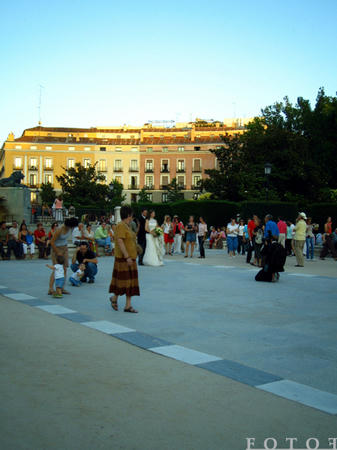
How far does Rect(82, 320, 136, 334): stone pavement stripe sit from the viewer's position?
6.81 meters

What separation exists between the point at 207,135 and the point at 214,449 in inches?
3555

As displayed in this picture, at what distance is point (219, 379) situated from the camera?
186 inches

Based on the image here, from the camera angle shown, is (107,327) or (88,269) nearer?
(107,327)

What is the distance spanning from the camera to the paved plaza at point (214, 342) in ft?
12.6

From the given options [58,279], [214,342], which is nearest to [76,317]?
[58,279]

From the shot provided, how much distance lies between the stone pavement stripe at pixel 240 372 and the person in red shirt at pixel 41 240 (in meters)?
15.6

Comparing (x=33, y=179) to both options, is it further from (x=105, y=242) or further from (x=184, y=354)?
(x=184, y=354)

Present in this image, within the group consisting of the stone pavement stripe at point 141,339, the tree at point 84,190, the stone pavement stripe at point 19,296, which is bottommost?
the stone pavement stripe at point 141,339

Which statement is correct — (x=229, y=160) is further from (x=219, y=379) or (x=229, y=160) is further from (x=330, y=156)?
(x=219, y=379)

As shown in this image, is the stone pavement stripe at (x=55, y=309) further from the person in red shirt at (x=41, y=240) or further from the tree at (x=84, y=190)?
the tree at (x=84, y=190)

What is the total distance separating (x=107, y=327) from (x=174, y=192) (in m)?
77.4

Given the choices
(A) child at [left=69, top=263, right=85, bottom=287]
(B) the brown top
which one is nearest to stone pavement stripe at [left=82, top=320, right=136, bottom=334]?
(B) the brown top

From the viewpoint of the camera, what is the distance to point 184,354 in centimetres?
562

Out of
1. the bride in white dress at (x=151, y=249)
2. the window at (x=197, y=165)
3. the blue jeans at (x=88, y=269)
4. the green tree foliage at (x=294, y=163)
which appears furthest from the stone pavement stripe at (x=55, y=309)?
the window at (x=197, y=165)
